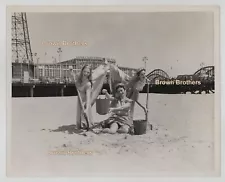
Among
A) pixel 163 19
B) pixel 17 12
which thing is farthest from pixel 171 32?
pixel 17 12

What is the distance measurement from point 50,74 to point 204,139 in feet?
1.35

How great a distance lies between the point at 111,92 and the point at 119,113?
0.18 ft

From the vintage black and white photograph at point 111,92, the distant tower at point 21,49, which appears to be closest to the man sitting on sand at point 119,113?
the vintage black and white photograph at point 111,92

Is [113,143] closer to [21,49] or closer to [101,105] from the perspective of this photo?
[101,105]

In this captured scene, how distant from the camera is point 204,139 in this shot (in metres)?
0.84

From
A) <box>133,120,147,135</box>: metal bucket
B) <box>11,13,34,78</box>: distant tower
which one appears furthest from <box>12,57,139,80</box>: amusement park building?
<box>133,120,147,135</box>: metal bucket

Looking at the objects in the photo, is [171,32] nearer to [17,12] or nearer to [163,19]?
[163,19]

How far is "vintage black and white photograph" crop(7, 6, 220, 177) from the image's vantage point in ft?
2.75

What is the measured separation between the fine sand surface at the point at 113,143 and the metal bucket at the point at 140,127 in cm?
1

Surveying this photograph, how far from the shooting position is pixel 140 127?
844 mm

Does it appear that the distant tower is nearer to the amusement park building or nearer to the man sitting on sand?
the amusement park building

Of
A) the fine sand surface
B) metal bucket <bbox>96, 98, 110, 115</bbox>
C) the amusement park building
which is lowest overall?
the fine sand surface

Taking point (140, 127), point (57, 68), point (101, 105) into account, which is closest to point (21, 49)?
point (57, 68)

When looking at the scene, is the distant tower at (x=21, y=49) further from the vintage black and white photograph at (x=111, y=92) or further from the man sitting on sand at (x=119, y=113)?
the man sitting on sand at (x=119, y=113)
